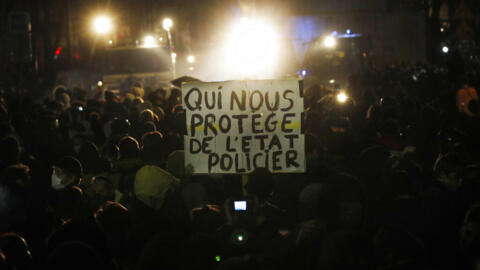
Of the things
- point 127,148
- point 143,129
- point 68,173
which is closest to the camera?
point 68,173

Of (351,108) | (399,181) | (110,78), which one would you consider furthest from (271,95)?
(110,78)

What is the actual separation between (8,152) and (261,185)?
3.24 metres

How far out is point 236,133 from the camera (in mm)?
6727

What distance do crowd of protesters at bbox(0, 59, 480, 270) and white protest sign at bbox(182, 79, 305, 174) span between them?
224 millimetres

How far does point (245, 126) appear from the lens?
672 cm

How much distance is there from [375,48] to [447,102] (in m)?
25.5

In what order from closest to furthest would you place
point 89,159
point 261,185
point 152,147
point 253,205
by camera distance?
1. point 253,205
2. point 261,185
3. point 89,159
4. point 152,147

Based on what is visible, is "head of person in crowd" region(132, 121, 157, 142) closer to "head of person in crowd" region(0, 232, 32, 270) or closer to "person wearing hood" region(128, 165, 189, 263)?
"person wearing hood" region(128, 165, 189, 263)

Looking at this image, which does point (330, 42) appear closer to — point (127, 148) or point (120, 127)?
point (120, 127)

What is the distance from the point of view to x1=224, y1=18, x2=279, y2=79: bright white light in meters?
17.2

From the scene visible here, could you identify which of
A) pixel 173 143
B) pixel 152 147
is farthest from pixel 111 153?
pixel 173 143

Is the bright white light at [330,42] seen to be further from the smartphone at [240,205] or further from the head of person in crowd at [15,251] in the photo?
the head of person in crowd at [15,251]

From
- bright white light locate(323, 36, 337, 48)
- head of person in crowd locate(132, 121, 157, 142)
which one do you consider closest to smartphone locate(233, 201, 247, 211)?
head of person in crowd locate(132, 121, 157, 142)

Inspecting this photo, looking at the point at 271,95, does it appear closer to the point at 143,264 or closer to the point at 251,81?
the point at 251,81
